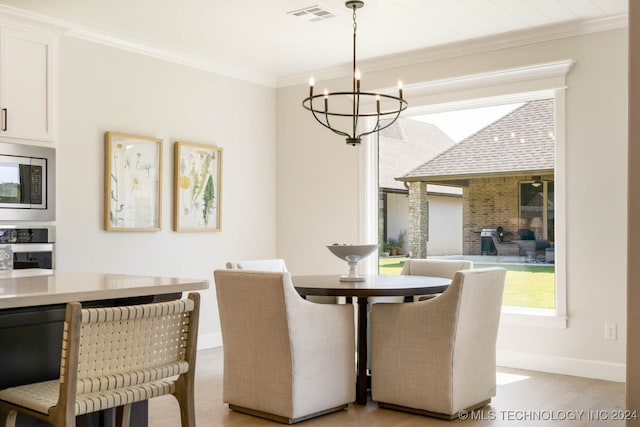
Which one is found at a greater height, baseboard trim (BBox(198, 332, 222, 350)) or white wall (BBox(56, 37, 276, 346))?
white wall (BBox(56, 37, 276, 346))

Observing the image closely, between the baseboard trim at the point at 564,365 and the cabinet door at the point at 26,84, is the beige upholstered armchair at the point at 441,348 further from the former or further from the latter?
the cabinet door at the point at 26,84

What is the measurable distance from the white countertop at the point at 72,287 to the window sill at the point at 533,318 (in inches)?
128

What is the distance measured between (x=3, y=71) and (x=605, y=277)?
4.19 meters

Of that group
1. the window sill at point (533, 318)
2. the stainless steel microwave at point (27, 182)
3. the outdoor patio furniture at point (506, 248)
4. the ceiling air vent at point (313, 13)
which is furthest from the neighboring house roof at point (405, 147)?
the stainless steel microwave at point (27, 182)

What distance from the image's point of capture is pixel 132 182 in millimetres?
5172

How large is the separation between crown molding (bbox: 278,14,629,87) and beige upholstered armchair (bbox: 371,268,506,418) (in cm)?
197

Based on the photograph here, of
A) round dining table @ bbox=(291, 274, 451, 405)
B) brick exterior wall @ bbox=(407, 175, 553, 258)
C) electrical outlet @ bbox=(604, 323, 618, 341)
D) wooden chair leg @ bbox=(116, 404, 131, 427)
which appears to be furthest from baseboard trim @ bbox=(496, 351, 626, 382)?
wooden chair leg @ bbox=(116, 404, 131, 427)

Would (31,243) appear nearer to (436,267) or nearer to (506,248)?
(436,267)

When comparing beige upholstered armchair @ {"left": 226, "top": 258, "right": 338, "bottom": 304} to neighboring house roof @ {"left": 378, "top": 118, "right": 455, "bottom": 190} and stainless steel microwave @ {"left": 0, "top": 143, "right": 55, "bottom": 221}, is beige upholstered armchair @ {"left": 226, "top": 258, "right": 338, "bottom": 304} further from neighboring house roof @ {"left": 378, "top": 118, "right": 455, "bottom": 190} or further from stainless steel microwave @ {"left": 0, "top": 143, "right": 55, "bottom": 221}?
neighboring house roof @ {"left": 378, "top": 118, "right": 455, "bottom": 190}

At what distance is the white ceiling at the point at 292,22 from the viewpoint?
A: 4.33 metres

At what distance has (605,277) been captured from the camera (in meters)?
4.68

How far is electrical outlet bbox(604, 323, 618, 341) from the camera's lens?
15.2 feet

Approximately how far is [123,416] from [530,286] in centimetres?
368

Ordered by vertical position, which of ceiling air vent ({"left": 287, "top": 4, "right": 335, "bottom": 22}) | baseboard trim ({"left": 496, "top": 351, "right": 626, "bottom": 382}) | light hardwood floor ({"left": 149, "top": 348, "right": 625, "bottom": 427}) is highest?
ceiling air vent ({"left": 287, "top": 4, "right": 335, "bottom": 22})
